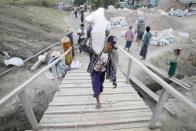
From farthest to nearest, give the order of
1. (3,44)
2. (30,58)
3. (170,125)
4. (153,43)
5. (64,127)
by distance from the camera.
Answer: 1. (153,43)
2. (3,44)
3. (30,58)
4. (170,125)
5. (64,127)

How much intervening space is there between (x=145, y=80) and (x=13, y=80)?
5179 mm

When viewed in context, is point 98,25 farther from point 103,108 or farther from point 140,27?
point 140,27

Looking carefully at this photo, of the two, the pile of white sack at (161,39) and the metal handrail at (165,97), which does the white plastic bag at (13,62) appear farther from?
the pile of white sack at (161,39)

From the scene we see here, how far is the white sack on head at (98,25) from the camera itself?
342 cm

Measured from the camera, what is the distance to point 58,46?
12711 millimetres

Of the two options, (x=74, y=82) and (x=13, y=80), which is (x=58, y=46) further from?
(x=74, y=82)

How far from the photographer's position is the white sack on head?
3.42m

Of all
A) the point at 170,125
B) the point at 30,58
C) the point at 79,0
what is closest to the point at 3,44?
the point at 30,58

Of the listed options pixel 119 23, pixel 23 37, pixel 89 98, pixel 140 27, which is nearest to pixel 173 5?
pixel 119 23

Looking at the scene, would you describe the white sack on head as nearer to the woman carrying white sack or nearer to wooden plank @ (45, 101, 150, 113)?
the woman carrying white sack

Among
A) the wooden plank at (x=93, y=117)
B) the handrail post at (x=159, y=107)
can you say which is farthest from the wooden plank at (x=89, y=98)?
the handrail post at (x=159, y=107)

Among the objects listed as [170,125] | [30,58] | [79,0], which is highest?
[79,0]

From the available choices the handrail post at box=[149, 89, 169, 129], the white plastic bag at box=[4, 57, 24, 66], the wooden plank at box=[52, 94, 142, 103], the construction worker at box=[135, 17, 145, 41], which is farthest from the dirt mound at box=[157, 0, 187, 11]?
the handrail post at box=[149, 89, 169, 129]

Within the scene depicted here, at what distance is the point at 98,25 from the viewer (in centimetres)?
346
